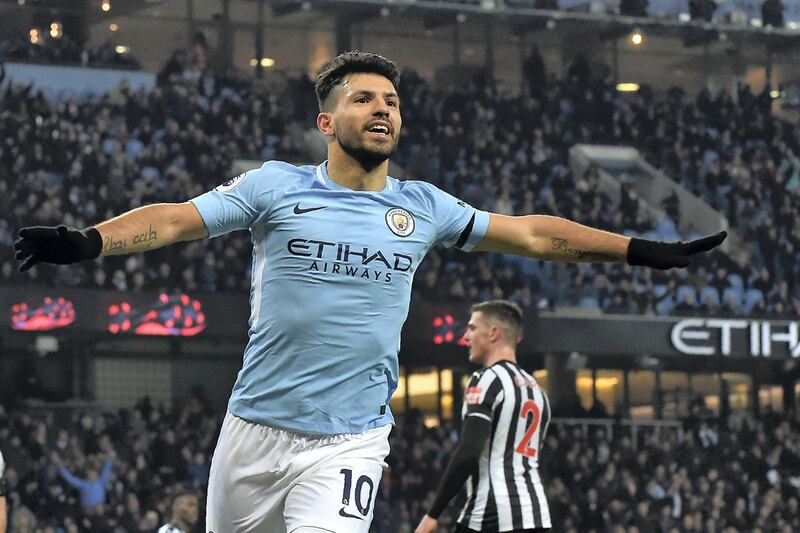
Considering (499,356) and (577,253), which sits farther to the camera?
(499,356)

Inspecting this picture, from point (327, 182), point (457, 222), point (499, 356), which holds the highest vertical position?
point (327, 182)

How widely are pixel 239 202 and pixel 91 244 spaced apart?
2.29ft

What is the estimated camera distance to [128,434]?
24703mm

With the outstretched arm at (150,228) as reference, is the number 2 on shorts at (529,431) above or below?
below

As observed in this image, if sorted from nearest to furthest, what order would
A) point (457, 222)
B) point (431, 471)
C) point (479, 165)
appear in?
point (457, 222), point (431, 471), point (479, 165)

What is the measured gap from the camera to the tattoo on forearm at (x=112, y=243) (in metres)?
5.13

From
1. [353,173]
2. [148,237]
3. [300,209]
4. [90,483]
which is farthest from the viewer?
[90,483]

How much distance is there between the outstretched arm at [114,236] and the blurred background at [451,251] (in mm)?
16478

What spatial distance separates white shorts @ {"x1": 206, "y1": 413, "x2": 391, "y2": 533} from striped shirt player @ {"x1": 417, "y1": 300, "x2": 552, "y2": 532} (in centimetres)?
288

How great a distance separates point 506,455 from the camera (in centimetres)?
879

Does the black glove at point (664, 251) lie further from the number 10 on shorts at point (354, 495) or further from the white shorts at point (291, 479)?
the number 10 on shorts at point (354, 495)

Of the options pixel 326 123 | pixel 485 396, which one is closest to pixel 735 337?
pixel 485 396

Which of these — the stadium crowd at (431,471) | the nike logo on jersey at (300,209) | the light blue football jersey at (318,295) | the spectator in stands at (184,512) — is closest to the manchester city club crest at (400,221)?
the light blue football jersey at (318,295)

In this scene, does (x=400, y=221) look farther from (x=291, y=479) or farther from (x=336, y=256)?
(x=291, y=479)
